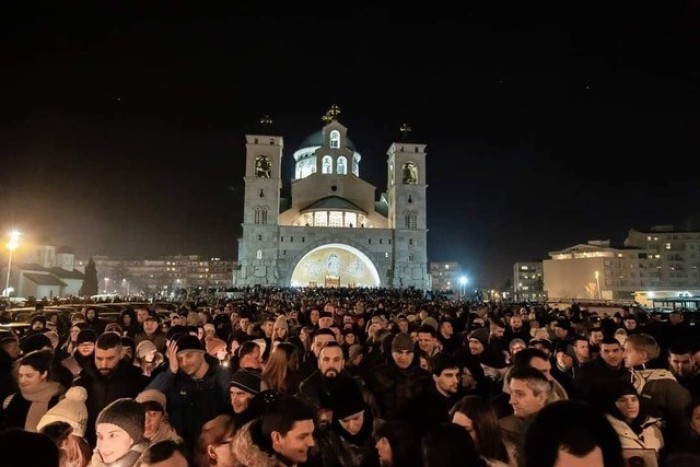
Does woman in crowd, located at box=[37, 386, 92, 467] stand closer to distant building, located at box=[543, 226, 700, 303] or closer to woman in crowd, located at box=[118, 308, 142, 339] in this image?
woman in crowd, located at box=[118, 308, 142, 339]

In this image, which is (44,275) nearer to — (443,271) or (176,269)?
(176,269)

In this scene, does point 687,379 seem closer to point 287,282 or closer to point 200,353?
point 200,353

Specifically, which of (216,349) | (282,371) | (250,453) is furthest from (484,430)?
(216,349)

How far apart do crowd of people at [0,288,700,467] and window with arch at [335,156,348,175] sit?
2160 inches

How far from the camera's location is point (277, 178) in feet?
178

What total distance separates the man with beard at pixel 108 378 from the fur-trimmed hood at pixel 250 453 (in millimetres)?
2512

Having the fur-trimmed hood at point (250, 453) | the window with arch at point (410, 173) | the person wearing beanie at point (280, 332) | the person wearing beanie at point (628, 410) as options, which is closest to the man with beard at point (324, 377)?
the fur-trimmed hood at point (250, 453)

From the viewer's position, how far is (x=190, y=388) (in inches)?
186

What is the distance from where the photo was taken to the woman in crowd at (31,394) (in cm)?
447

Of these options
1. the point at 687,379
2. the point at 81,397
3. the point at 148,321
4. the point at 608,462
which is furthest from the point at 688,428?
the point at 148,321

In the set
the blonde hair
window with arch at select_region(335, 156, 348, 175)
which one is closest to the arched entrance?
window with arch at select_region(335, 156, 348, 175)

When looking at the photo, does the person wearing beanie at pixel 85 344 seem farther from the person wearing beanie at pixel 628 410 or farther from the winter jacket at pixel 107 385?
the person wearing beanie at pixel 628 410

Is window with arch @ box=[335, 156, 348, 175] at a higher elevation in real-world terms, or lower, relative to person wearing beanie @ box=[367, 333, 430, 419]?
higher

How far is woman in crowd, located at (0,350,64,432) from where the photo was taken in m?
4.47
